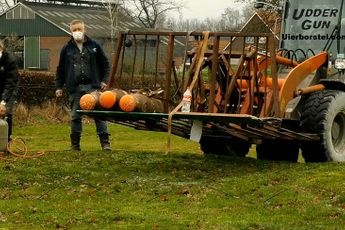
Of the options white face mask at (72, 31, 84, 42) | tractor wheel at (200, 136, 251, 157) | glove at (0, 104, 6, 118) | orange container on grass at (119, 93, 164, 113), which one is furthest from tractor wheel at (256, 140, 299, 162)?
glove at (0, 104, 6, 118)

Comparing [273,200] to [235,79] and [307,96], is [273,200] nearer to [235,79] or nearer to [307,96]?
[235,79]

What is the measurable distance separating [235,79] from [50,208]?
9.91ft

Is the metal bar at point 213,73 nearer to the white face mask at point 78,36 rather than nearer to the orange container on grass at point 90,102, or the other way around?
the orange container on grass at point 90,102

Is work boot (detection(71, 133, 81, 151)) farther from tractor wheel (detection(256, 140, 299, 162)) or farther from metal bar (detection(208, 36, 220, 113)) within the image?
metal bar (detection(208, 36, 220, 113))

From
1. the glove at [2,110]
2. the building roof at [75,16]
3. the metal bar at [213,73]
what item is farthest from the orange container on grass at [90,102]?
the building roof at [75,16]

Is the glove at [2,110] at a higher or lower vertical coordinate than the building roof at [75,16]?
lower

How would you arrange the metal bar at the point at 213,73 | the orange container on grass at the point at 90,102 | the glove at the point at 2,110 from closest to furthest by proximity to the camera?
the metal bar at the point at 213,73, the orange container on grass at the point at 90,102, the glove at the point at 2,110

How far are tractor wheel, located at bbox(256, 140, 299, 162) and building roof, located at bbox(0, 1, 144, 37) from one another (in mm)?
50531

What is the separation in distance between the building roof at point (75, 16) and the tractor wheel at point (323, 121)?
51538 millimetres

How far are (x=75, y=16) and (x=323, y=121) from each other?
62.4 meters

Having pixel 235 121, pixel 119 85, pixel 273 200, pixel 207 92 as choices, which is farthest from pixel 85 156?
pixel 273 200

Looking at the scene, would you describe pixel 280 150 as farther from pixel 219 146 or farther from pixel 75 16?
pixel 75 16

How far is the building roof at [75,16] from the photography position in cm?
6576

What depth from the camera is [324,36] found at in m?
12.8
